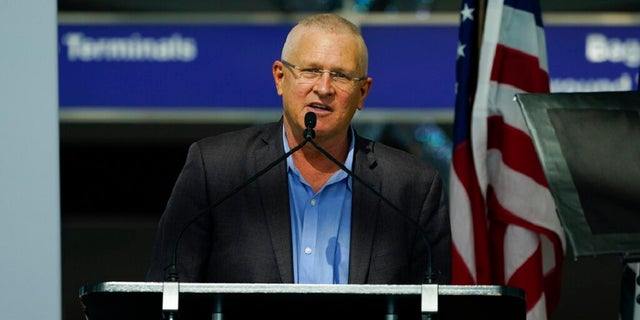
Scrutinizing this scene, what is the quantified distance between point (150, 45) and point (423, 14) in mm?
1423

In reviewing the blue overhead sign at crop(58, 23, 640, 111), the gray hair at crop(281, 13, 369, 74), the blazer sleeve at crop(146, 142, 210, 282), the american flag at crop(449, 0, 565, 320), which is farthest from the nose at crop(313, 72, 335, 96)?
the blue overhead sign at crop(58, 23, 640, 111)

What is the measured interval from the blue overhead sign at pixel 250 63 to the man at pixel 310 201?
3.47 metres

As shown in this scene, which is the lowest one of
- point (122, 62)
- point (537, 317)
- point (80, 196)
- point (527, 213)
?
point (537, 317)

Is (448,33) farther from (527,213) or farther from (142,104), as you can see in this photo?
(527,213)

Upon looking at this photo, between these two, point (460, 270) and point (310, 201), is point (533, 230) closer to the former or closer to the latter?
point (460, 270)

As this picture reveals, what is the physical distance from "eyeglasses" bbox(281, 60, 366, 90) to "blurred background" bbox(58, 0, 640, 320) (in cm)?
367

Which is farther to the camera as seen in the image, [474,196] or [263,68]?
[263,68]

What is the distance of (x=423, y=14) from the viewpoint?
7.41 meters

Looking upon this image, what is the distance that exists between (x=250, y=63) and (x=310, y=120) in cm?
398

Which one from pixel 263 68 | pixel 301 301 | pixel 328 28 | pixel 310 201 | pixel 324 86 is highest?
pixel 263 68

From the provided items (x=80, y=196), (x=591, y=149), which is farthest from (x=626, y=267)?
(x=80, y=196)

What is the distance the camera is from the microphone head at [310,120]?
331 cm

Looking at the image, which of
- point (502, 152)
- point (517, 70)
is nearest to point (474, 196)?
point (502, 152)

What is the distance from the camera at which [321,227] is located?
3668mm
